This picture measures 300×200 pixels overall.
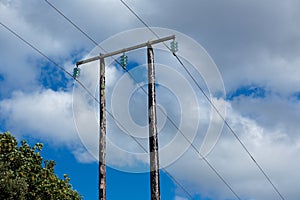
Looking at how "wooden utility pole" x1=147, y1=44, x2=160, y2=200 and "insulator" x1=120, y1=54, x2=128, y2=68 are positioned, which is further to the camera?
"insulator" x1=120, y1=54, x2=128, y2=68

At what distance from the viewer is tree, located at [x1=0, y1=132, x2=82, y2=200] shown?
105 feet

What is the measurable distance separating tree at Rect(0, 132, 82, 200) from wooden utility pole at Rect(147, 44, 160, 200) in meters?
16.0

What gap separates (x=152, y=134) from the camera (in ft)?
61.2

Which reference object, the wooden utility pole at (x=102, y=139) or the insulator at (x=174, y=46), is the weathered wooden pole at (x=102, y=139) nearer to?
the wooden utility pole at (x=102, y=139)

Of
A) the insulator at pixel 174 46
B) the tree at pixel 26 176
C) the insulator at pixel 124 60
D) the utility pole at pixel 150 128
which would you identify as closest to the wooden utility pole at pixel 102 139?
the utility pole at pixel 150 128

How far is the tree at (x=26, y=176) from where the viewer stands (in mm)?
31922

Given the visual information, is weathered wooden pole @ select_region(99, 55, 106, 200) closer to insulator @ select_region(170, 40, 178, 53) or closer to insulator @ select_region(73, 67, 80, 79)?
insulator @ select_region(73, 67, 80, 79)

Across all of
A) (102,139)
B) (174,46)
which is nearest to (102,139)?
(102,139)

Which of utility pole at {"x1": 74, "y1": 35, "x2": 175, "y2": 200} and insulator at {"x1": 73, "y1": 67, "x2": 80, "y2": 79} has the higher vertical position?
insulator at {"x1": 73, "y1": 67, "x2": 80, "y2": 79}

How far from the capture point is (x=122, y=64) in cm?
2098

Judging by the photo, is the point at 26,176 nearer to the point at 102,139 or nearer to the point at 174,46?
the point at 102,139

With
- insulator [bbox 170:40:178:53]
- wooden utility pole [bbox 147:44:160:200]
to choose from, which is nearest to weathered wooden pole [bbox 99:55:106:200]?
wooden utility pole [bbox 147:44:160:200]

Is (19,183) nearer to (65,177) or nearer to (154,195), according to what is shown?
(65,177)

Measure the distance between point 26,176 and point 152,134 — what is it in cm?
1801
